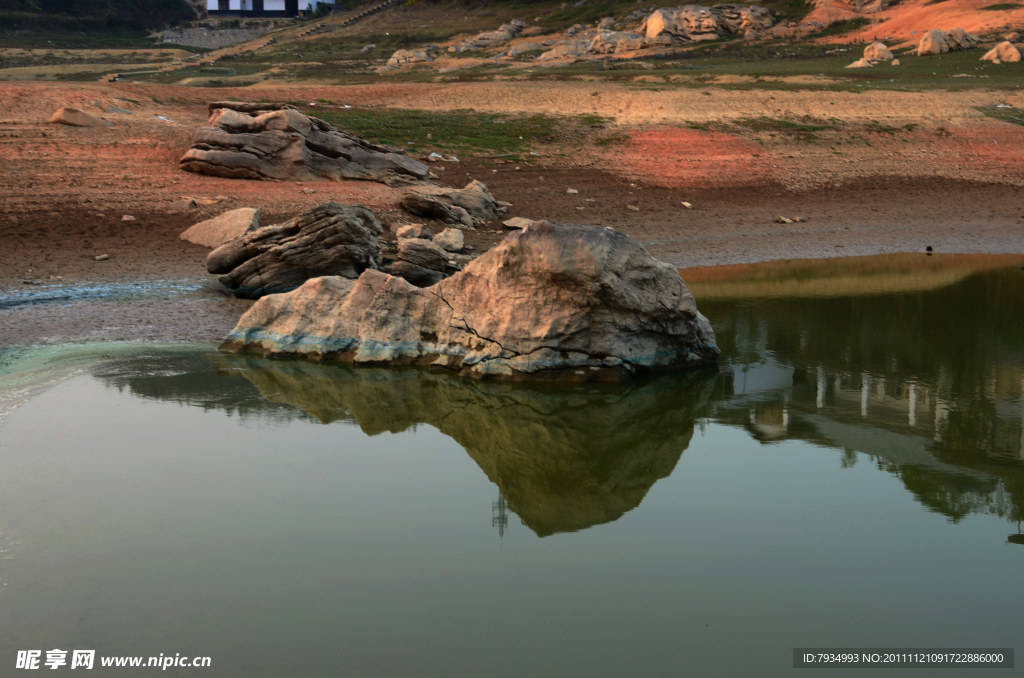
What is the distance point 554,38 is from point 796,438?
152ft

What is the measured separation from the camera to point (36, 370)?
956 cm

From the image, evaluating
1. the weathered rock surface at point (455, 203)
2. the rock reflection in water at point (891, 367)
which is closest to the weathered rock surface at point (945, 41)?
the rock reflection in water at point (891, 367)

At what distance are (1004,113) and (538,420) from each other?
922 inches

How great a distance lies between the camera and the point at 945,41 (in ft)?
127

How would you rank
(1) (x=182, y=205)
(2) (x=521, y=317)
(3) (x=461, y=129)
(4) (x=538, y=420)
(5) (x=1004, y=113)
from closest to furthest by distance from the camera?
(4) (x=538, y=420), (2) (x=521, y=317), (1) (x=182, y=205), (3) (x=461, y=129), (5) (x=1004, y=113)

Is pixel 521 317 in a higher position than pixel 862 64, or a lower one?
lower

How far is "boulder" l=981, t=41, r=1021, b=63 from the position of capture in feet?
116

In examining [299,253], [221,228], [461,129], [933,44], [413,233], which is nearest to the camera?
[299,253]

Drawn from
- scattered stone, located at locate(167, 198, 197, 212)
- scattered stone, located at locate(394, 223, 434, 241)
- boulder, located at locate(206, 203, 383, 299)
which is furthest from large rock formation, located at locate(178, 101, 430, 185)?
boulder, located at locate(206, 203, 383, 299)

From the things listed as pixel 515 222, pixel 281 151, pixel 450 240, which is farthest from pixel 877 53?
pixel 450 240

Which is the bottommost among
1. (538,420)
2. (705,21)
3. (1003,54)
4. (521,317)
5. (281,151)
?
(538,420)

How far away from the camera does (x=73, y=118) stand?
61.5 ft

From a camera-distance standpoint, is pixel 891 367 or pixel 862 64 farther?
pixel 862 64

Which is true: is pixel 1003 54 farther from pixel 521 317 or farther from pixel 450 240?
pixel 521 317
